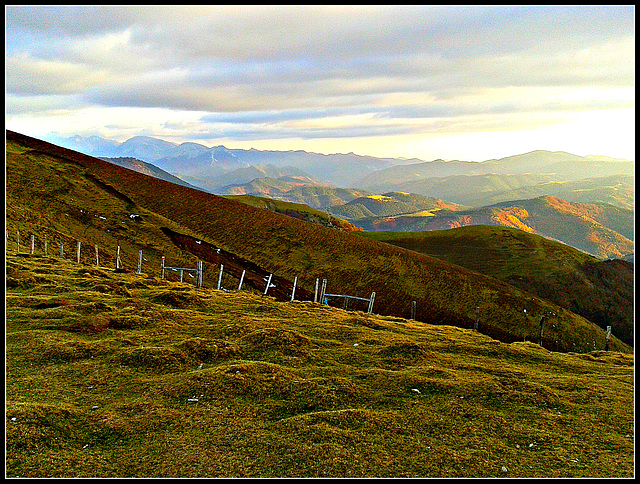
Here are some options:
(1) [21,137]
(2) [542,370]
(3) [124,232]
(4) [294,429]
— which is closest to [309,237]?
(3) [124,232]

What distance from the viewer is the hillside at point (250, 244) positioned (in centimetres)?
5325

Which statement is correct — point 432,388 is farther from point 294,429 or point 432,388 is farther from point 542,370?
point 542,370

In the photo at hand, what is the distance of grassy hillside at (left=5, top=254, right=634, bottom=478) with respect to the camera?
28.1ft

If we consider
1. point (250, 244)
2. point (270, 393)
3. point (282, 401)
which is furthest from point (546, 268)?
point (282, 401)

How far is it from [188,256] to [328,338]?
38.1 metres

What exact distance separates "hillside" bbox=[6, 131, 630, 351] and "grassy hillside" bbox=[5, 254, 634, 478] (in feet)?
107

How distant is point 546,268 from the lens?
96938 mm

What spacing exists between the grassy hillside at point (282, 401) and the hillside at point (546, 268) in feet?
253

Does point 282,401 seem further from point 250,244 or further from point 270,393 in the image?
point 250,244

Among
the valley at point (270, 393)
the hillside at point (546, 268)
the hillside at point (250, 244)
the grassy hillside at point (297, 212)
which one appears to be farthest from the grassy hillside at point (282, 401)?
the grassy hillside at point (297, 212)

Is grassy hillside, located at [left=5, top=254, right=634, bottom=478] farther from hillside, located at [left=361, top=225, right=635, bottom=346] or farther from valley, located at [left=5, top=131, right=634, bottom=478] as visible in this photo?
hillside, located at [left=361, top=225, right=635, bottom=346]

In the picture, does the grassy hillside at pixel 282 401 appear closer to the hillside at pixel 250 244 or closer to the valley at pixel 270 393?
the valley at pixel 270 393

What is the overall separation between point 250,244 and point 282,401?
56303 millimetres

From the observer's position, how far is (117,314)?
1836cm
